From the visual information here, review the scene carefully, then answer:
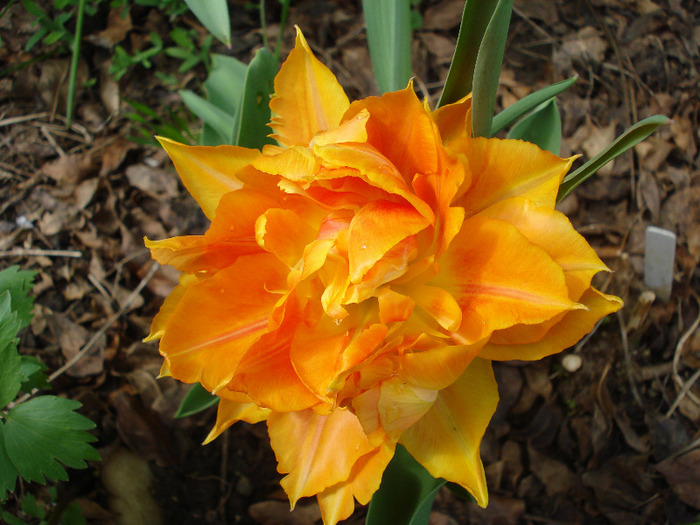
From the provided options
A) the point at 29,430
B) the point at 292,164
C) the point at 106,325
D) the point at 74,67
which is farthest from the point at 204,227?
the point at 292,164

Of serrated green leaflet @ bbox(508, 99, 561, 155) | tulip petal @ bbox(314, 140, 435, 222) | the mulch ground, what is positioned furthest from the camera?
the mulch ground

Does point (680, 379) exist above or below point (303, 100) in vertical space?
below

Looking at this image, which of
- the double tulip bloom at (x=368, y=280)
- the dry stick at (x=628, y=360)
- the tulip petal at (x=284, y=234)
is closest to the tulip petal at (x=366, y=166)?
the double tulip bloom at (x=368, y=280)

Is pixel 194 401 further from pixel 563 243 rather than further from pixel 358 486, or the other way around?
pixel 563 243

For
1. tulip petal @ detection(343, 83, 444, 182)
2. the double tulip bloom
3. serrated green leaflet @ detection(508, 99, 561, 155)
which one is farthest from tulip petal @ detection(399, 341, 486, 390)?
serrated green leaflet @ detection(508, 99, 561, 155)

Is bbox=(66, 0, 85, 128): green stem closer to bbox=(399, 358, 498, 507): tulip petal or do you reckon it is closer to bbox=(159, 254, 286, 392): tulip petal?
bbox=(159, 254, 286, 392): tulip petal
